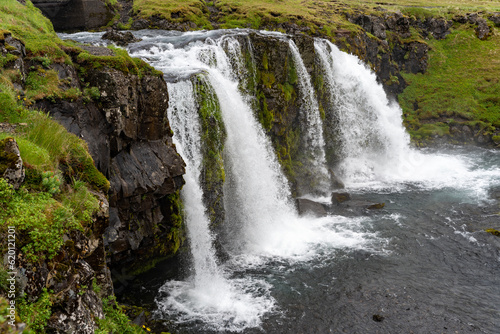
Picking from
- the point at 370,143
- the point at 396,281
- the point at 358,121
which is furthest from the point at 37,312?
the point at 370,143

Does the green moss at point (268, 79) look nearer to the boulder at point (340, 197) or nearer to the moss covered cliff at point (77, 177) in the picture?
the boulder at point (340, 197)

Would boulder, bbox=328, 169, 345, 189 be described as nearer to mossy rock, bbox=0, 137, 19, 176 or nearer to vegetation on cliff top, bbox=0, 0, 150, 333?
vegetation on cliff top, bbox=0, 0, 150, 333

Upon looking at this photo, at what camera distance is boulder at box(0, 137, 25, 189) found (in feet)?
20.6

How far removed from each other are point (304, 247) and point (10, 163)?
1507cm

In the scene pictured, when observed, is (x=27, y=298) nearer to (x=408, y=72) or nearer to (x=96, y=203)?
(x=96, y=203)

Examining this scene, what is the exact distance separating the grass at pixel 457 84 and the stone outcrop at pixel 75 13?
1490 inches

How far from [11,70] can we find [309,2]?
5253 cm

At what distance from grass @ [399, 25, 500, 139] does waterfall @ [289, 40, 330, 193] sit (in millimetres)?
20451

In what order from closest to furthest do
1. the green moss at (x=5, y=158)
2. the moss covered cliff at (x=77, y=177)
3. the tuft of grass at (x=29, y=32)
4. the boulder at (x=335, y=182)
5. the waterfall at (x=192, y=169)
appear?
the moss covered cliff at (x=77, y=177), the green moss at (x=5, y=158), the tuft of grass at (x=29, y=32), the waterfall at (x=192, y=169), the boulder at (x=335, y=182)

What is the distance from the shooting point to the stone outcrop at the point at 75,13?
97.0ft

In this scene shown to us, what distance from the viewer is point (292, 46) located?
83.7 feet

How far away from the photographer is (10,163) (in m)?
6.35

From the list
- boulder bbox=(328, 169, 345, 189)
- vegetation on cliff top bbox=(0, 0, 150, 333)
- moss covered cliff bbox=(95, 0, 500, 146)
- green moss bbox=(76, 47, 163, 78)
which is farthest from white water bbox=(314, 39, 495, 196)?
vegetation on cliff top bbox=(0, 0, 150, 333)

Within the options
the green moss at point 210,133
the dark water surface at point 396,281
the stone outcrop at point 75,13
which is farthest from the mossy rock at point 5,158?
the stone outcrop at point 75,13
